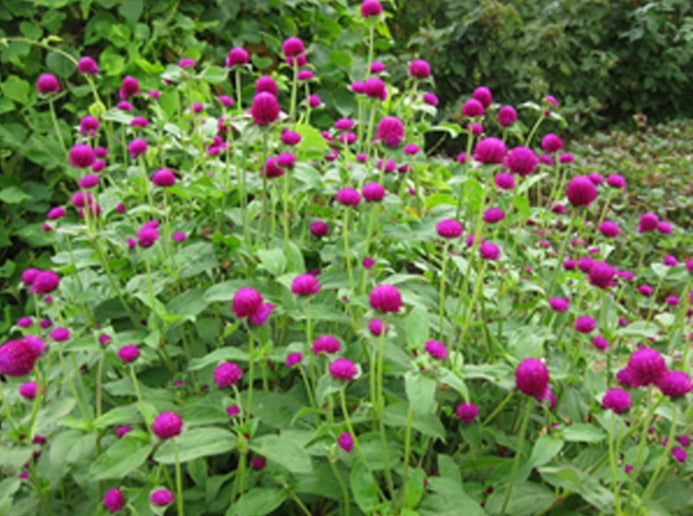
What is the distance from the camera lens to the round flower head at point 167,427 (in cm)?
105

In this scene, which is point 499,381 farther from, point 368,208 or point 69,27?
point 69,27

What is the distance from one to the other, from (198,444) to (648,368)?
803mm

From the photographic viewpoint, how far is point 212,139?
6.87 feet

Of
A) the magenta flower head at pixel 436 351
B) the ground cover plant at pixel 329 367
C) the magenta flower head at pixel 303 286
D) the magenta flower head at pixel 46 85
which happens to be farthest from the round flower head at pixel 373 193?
the magenta flower head at pixel 46 85

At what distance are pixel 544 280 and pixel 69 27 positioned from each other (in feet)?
8.63

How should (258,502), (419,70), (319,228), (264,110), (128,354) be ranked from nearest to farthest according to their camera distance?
(258,502) < (128,354) < (264,110) < (319,228) < (419,70)

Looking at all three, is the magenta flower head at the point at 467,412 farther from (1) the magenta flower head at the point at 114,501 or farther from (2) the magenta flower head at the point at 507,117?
(2) the magenta flower head at the point at 507,117

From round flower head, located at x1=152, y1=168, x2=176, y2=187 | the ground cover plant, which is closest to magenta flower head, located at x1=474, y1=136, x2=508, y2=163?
the ground cover plant

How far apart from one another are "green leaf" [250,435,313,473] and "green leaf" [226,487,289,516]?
9cm

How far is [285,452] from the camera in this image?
111 cm

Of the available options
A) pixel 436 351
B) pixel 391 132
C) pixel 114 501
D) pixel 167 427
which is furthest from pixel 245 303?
pixel 391 132

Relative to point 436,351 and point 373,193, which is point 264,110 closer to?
point 373,193

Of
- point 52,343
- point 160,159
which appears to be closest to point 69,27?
point 160,159

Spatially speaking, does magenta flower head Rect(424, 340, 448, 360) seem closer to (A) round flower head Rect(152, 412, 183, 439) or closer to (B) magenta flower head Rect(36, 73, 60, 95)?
(A) round flower head Rect(152, 412, 183, 439)
